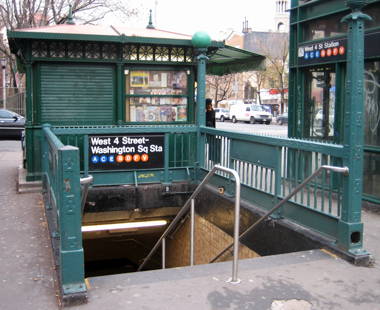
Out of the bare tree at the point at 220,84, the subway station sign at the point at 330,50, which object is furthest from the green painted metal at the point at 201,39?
the bare tree at the point at 220,84

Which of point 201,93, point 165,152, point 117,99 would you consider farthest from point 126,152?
point 201,93

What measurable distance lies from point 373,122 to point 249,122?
3725cm

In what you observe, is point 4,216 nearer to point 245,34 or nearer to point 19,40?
point 19,40

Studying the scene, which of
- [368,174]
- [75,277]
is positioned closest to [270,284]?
[75,277]

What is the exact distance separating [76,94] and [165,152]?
2.08 meters

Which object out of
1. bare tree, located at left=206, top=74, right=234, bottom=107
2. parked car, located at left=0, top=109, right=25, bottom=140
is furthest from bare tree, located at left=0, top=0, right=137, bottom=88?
bare tree, located at left=206, top=74, right=234, bottom=107

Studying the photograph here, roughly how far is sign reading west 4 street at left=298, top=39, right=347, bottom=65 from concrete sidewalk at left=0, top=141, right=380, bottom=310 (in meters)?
3.30

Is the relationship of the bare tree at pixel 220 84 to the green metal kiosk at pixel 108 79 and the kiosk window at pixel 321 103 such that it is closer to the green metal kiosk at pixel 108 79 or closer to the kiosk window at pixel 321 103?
the green metal kiosk at pixel 108 79

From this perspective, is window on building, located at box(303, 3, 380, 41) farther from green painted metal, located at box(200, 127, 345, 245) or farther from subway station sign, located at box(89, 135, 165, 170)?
subway station sign, located at box(89, 135, 165, 170)

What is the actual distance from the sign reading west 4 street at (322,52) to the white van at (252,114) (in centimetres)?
3448

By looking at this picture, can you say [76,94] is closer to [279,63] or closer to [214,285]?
[214,285]

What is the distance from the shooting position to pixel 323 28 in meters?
8.09

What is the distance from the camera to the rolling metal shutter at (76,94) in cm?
896

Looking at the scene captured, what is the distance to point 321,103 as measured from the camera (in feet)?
27.3
